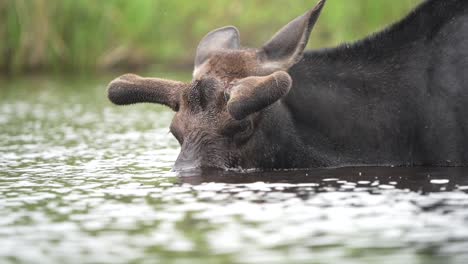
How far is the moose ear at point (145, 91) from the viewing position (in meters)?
9.45

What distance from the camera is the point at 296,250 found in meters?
6.17

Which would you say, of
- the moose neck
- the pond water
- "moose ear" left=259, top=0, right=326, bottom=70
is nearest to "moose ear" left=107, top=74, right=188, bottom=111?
the pond water

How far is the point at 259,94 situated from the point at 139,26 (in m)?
16.7

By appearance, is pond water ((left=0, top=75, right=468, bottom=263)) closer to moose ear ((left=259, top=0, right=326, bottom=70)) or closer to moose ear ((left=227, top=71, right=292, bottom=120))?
moose ear ((left=227, top=71, right=292, bottom=120))

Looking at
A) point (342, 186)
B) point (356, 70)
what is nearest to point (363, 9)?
point (356, 70)

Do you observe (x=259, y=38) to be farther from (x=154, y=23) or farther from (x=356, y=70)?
(x=356, y=70)

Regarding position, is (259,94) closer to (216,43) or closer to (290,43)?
(290,43)

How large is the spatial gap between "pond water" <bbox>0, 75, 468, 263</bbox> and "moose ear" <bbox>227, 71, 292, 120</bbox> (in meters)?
0.54

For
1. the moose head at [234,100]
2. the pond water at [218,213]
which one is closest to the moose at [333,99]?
the moose head at [234,100]

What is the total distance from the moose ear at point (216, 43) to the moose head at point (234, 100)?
0.69 ft

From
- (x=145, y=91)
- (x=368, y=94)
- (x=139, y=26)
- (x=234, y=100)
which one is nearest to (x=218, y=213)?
(x=234, y=100)

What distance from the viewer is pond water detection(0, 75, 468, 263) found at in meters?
6.18

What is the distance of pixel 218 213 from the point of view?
7.35 metres

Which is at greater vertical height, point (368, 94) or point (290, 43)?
point (290, 43)
